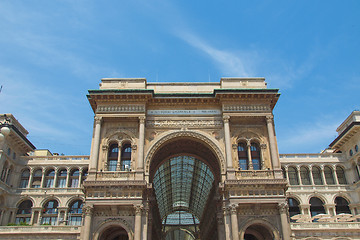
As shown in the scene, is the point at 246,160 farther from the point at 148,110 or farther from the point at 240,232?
the point at 148,110

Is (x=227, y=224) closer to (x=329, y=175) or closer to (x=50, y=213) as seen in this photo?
(x=329, y=175)

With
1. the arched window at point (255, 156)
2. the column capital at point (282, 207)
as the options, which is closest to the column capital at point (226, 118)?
the arched window at point (255, 156)

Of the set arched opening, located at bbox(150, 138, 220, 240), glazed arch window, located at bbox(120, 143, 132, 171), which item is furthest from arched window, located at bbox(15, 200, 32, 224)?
glazed arch window, located at bbox(120, 143, 132, 171)

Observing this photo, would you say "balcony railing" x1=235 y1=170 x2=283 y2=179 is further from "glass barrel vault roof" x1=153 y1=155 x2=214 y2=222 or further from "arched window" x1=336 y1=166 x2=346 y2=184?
"arched window" x1=336 y1=166 x2=346 y2=184

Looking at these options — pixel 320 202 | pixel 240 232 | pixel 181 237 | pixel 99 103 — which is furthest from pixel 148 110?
pixel 181 237

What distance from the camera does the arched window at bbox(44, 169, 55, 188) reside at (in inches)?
2052

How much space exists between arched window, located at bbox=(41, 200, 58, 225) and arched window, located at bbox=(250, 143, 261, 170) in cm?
3173

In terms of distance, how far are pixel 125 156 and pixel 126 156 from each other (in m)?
0.11

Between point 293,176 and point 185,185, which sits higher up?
point 185,185

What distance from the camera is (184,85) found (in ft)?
134

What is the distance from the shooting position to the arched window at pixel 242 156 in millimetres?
36703

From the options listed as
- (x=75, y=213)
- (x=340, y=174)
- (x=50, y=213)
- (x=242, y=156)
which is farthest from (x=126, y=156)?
(x=340, y=174)

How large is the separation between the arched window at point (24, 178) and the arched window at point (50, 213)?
5.07 metres

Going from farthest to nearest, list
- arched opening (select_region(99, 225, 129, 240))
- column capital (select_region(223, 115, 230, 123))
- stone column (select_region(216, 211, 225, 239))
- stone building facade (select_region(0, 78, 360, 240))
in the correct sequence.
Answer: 1. stone column (select_region(216, 211, 225, 239))
2. column capital (select_region(223, 115, 230, 123))
3. arched opening (select_region(99, 225, 129, 240))
4. stone building facade (select_region(0, 78, 360, 240))
